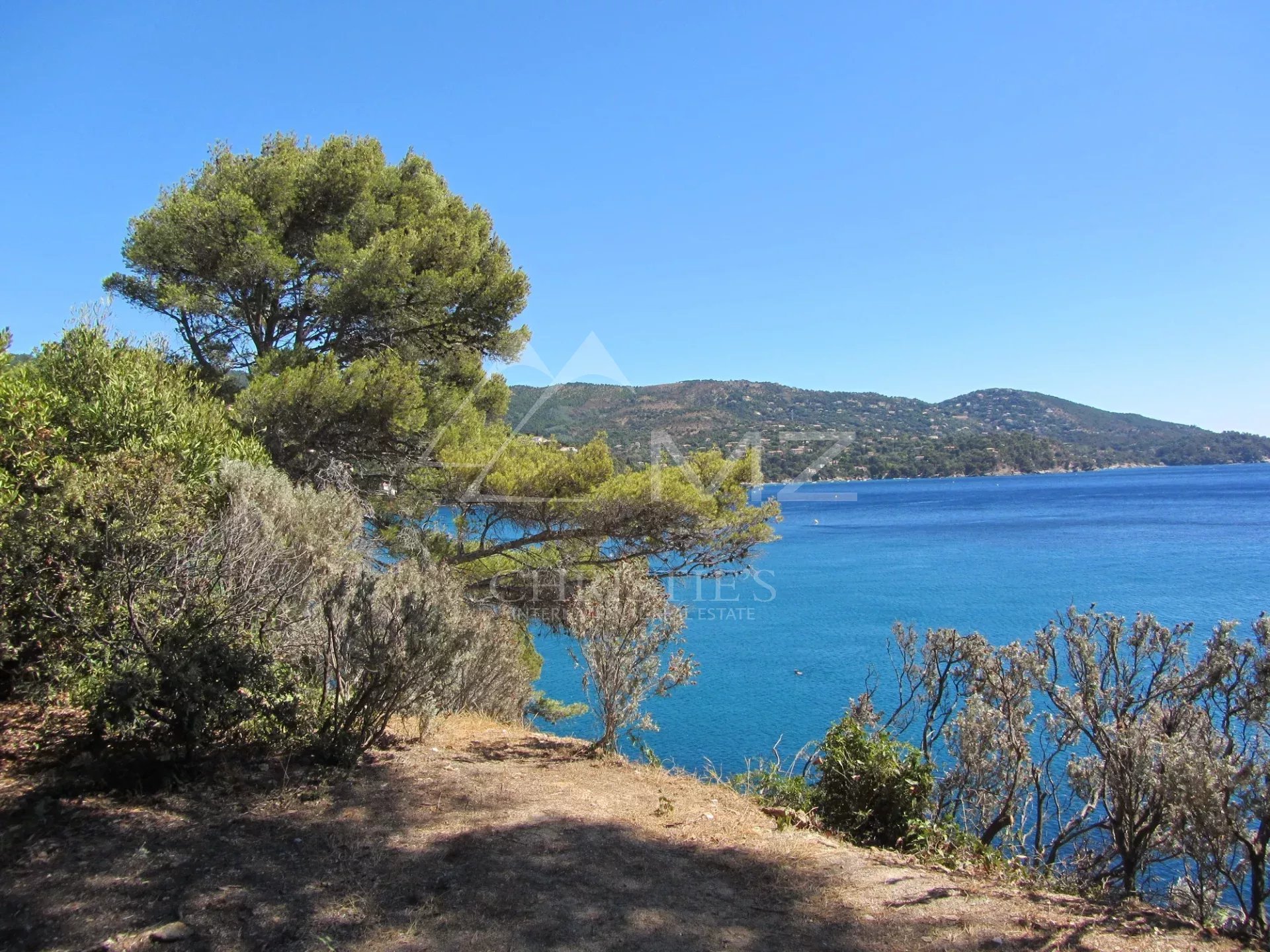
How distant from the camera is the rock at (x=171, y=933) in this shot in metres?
2.69

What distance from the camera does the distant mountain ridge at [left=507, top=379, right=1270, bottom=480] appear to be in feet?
214

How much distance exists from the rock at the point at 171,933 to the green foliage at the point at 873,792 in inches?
146

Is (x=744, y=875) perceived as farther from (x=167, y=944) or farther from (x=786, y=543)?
(x=786, y=543)

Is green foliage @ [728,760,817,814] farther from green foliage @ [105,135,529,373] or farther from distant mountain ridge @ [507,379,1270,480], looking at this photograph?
distant mountain ridge @ [507,379,1270,480]

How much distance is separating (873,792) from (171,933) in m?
4.04

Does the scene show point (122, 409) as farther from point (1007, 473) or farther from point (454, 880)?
point (1007, 473)

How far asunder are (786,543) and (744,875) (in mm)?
53425

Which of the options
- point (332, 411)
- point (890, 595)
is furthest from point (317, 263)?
point (890, 595)

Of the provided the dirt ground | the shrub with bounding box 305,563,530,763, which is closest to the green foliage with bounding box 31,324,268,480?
the shrub with bounding box 305,563,530,763

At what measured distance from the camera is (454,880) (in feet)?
11.2

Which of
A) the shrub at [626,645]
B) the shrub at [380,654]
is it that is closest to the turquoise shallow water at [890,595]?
the shrub at [626,645]

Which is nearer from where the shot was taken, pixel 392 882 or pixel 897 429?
pixel 392 882

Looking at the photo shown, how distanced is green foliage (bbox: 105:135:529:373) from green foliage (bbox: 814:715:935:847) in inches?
310

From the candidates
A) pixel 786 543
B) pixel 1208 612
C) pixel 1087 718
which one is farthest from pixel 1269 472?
pixel 1087 718
